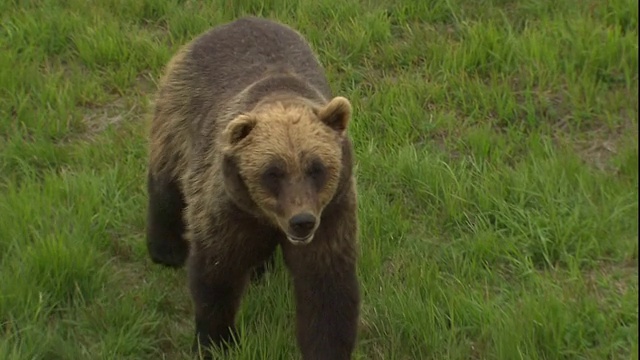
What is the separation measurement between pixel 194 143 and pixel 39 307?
3.42ft

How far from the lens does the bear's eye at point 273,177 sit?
4.19 meters

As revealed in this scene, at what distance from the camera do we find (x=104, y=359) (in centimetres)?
487

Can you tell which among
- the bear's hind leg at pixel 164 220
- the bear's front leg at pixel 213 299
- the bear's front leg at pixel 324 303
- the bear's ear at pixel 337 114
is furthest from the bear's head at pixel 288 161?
the bear's hind leg at pixel 164 220

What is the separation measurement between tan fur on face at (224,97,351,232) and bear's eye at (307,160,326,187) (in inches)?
0.7

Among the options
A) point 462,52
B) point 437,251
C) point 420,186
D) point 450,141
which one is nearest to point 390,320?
point 437,251

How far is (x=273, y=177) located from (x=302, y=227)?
0.25m

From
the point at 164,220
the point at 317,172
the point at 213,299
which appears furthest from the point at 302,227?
the point at 164,220

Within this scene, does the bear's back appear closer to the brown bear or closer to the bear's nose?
the brown bear

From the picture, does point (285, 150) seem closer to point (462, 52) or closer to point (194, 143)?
point (194, 143)

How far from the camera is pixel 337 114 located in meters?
4.40

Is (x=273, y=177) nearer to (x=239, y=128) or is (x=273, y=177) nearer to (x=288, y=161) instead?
(x=288, y=161)

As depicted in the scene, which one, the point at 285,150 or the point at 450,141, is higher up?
the point at 285,150

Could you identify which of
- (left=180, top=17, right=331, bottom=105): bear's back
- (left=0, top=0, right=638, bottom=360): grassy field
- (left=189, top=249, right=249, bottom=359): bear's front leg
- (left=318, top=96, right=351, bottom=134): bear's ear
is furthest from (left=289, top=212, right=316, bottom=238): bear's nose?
(left=180, top=17, right=331, bottom=105): bear's back

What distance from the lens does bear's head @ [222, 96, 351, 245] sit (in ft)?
13.5
